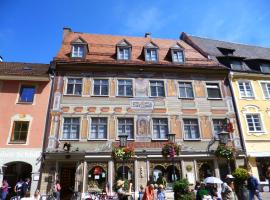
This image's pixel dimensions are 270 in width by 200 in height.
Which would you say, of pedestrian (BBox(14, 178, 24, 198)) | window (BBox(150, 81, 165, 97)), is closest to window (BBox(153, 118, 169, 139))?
window (BBox(150, 81, 165, 97))

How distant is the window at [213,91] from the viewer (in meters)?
18.4

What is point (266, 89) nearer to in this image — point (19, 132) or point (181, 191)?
point (181, 191)

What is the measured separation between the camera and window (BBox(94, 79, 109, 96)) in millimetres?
17203

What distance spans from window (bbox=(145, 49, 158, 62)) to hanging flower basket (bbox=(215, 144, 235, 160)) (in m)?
8.22

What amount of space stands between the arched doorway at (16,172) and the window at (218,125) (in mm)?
12634

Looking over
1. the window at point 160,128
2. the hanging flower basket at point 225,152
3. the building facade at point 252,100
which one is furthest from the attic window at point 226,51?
the window at point 160,128

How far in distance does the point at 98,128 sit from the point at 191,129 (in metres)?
6.41

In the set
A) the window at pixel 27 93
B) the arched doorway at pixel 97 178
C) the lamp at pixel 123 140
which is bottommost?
the arched doorway at pixel 97 178

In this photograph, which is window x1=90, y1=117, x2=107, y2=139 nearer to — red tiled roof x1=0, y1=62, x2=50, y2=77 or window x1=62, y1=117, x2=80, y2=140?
window x1=62, y1=117, x2=80, y2=140

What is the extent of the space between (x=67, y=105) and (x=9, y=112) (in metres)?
3.68

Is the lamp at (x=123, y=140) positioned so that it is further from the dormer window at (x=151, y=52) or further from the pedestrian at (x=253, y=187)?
the pedestrian at (x=253, y=187)

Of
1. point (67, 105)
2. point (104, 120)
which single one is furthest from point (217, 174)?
point (67, 105)

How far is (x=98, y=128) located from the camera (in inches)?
634

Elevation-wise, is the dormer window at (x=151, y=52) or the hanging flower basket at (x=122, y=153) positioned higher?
the dormer window at (x=151, y=52)
